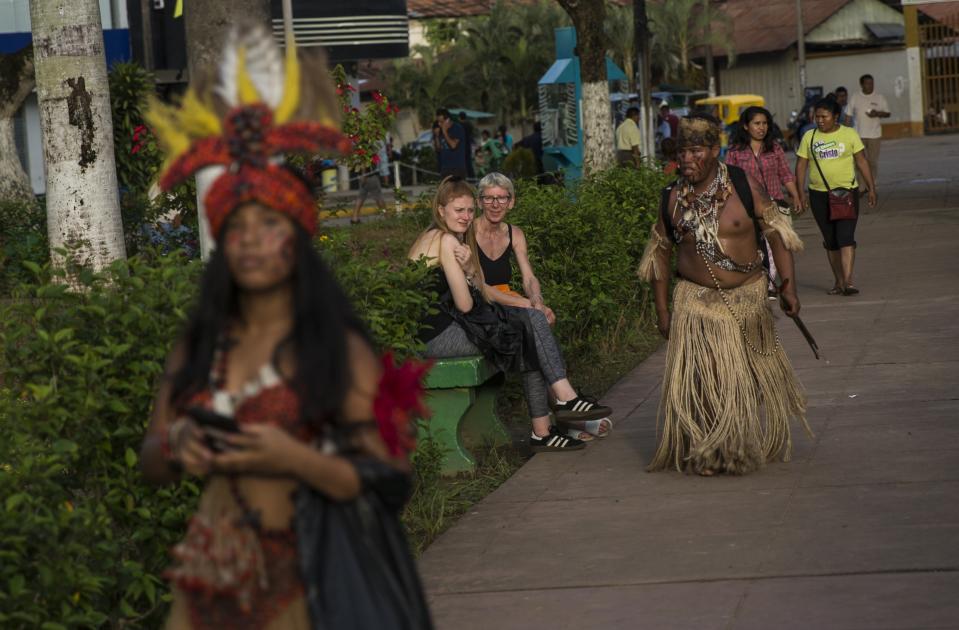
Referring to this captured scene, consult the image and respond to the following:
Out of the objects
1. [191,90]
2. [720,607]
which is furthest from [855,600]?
[191,90]

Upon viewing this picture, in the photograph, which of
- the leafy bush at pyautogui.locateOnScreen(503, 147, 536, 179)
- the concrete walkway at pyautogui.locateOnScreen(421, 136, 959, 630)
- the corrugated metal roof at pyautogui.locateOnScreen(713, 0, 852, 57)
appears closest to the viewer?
the concrete walkway at pyautogui.locateOnScreen(421, 136, 959, 630)

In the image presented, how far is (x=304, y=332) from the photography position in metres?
3.18

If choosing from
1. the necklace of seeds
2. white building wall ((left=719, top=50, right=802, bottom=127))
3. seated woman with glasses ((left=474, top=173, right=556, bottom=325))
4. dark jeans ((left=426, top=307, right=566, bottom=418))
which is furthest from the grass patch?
white building wall ((left=719, top=50, right=802, bottom=127))

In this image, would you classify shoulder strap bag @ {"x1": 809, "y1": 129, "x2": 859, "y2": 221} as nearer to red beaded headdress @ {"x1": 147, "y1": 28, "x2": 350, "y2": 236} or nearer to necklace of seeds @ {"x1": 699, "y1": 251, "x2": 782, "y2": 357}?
necklace of seeds @ {"x1": 699, "y1": 251, "x2": 782, "y2": 357}

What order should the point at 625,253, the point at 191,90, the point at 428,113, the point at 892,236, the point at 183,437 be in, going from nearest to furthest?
the point at 183,437 → the point at 191,90 → the point at 625,253 → the point at 892,236 → the point at 428,113

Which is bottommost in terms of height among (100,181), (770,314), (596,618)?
(596,618)

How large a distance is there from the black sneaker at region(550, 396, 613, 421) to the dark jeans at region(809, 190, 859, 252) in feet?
18.6

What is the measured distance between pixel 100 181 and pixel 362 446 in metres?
6.49

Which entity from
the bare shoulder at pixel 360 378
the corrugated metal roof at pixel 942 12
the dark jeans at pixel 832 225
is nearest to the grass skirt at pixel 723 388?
the bare shoulder at pixel 360 378

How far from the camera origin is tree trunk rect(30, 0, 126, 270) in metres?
8.50

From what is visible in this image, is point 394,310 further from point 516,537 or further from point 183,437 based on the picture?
point 183,437

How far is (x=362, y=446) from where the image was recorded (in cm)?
319

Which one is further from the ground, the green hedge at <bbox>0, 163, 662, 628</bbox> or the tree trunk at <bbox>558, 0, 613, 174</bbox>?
the tree trunk at <bbox>558, 0, 613, 174</bbox>

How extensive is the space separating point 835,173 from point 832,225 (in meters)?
0.46
